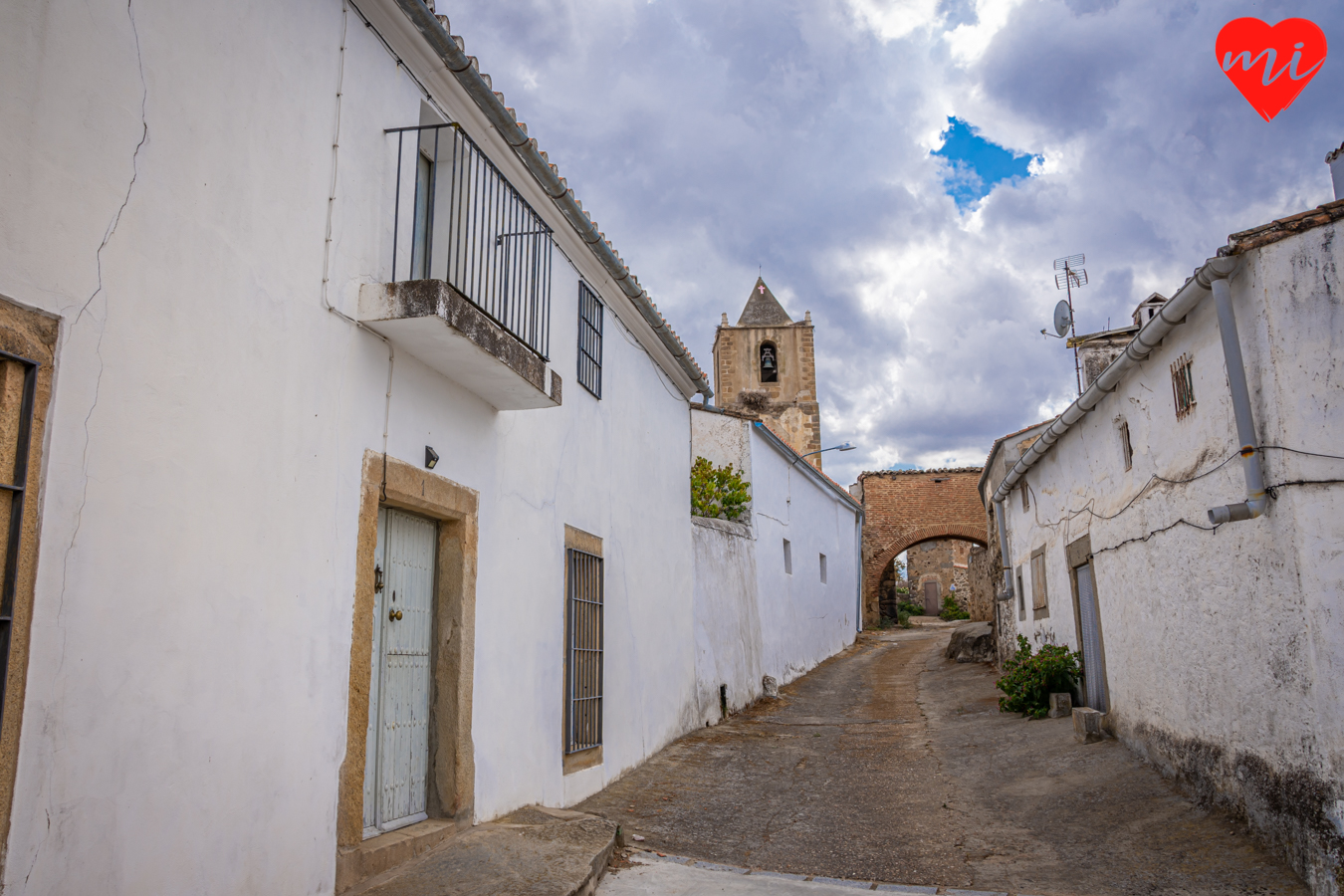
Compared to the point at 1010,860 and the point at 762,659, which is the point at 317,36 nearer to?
the point at 1010,860

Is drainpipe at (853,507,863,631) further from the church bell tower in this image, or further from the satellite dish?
the satellite dish

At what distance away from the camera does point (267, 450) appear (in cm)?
384

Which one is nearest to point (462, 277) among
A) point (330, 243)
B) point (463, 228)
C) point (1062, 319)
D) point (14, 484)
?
point (463, 228)

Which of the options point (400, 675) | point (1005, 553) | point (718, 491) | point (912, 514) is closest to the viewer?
point (400, 675)

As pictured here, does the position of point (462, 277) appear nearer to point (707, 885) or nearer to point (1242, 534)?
point (707, 885)

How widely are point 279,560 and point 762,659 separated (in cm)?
1098

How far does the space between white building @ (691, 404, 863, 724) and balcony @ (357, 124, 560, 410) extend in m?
5.82

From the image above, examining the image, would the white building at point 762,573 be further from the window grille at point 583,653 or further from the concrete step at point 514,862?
the concrete step at point 514,862

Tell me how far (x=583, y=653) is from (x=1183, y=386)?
4949 mm

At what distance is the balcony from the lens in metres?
4.54

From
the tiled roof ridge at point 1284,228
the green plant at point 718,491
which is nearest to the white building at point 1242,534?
the tiled roof ridge at point 1284,228

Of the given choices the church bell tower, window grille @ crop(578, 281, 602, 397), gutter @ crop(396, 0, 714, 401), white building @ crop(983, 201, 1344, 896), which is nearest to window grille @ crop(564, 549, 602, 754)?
window grille @ crop(578, 281, 602, 397)

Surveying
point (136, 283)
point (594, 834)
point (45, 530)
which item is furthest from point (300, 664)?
point (594, 834)

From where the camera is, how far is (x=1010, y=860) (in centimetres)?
563
